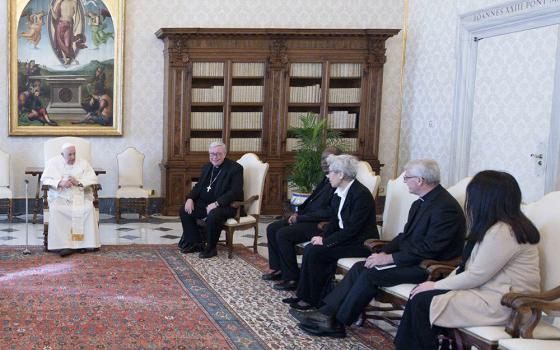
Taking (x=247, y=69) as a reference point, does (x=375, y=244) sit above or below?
below

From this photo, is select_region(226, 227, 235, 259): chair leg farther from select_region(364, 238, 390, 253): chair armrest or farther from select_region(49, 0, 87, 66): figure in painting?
A: select_region(49, 0, 87, 66): figure in painting

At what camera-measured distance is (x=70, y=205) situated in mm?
7512

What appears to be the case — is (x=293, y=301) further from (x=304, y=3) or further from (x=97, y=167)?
(x=304, y=3)

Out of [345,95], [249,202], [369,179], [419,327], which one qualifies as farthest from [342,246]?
[345,95]

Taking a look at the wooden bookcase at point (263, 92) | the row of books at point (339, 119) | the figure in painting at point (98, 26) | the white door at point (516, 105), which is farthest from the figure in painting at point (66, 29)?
the white door at point (516, 105)

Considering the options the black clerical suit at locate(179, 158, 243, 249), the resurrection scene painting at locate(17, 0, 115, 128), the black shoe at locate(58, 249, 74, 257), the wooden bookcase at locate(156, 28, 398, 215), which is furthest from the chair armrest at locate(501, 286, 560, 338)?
the resurrection scene painting at locate(17, 0, 115, 128)

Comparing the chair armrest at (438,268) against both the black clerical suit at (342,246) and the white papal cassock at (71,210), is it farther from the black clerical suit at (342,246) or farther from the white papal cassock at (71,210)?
the white papal cassock at (71,210)

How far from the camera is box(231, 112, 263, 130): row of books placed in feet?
34.1

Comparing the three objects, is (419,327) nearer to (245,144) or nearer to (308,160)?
(308,160)

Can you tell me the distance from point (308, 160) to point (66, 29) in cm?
445

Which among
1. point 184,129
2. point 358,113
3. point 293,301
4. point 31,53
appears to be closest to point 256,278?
point 293,301

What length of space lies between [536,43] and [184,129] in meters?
5.20

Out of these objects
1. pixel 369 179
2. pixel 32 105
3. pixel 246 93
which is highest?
pixel 246 93

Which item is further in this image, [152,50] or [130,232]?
[152,50]
